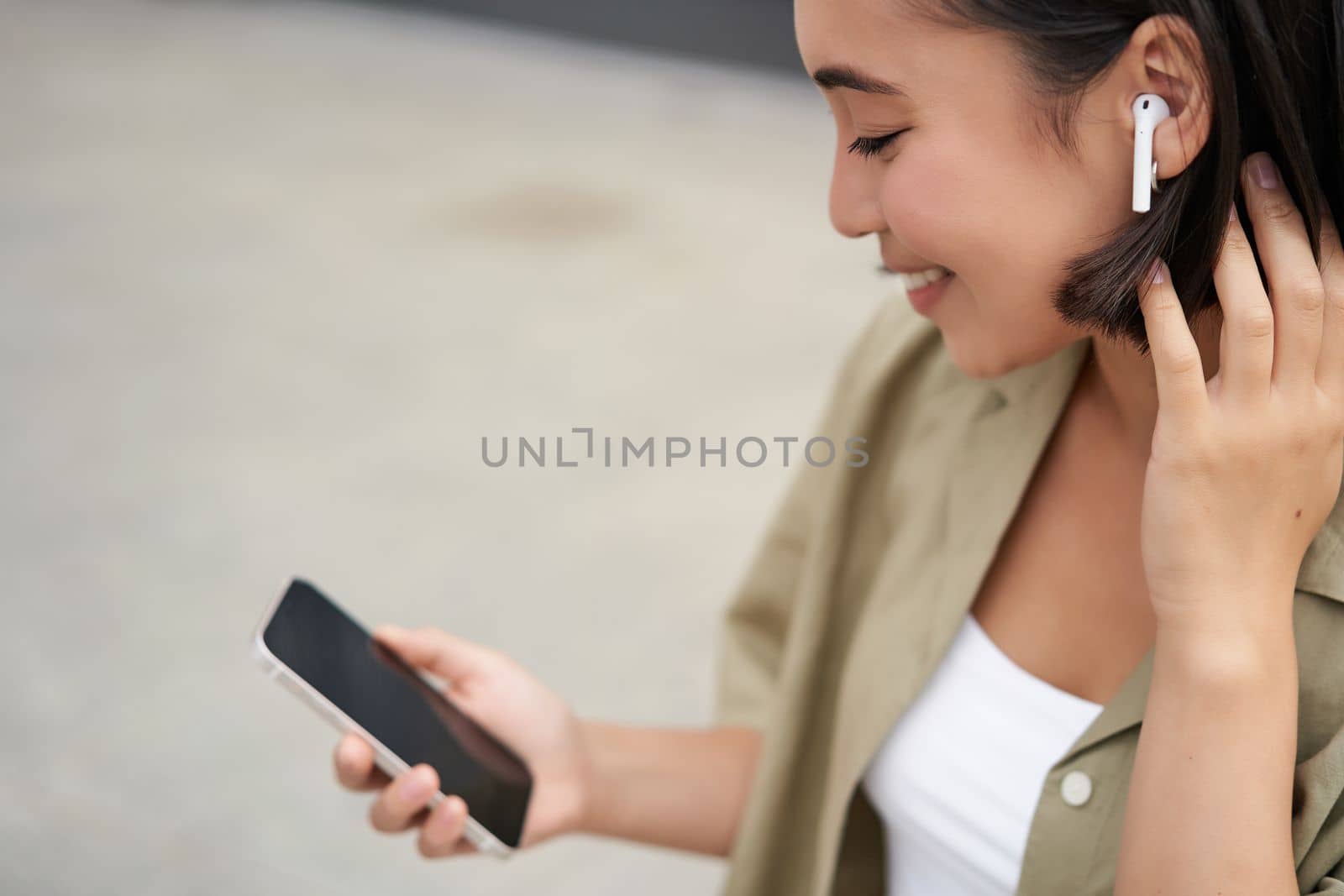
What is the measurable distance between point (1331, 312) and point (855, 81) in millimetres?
285

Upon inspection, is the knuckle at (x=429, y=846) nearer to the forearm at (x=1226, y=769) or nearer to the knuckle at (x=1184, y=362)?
the forearm at (x=1226, y=769)

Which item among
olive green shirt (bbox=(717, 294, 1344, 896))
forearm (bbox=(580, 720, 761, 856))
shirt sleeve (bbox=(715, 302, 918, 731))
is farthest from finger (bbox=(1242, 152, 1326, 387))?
forearm (bbox=(580, 720, 761, 856))

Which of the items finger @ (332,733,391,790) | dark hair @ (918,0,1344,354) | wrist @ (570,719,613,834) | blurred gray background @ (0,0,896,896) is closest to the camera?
dark hair @ (918,0,1344,354)

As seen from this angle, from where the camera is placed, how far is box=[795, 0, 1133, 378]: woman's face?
719mm

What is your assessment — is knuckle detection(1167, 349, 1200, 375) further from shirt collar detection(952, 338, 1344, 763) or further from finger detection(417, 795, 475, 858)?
finger detection(417, 795, 475, 858)

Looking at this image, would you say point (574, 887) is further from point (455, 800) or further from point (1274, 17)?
point (1274, 17)

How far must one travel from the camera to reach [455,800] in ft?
2.97

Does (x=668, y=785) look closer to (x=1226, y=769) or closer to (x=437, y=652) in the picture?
(x=437, y=652)

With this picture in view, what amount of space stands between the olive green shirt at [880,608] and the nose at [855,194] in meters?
0.20

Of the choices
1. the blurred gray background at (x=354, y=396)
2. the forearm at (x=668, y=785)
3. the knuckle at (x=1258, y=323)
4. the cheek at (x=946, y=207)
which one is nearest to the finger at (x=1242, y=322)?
the knuckle at (x=1258, y=323)

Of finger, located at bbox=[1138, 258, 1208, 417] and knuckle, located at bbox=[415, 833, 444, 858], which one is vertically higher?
finger, located at bbox=[1138, 258, 1208, 417]

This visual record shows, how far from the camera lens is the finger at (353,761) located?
0.90m

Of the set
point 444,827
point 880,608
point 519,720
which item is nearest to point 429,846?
point 444,827

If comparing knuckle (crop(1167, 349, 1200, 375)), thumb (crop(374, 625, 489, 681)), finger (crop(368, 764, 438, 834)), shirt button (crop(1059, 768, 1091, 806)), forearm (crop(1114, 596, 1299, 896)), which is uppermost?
knuckle (crop(1167, 349, 1200, 375))
